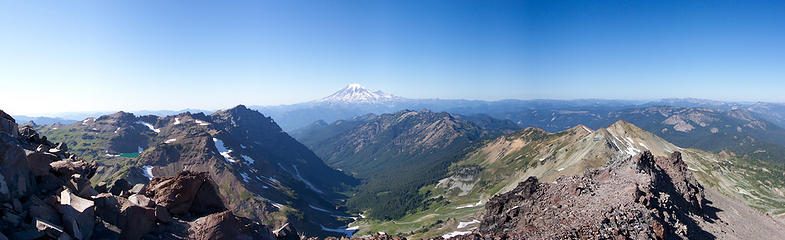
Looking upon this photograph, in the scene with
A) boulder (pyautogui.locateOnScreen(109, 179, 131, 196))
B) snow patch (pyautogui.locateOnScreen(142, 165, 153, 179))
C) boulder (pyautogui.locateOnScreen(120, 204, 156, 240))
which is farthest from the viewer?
snow patch (pyautogui.locateOnScreen(142, 165, 153, 179))

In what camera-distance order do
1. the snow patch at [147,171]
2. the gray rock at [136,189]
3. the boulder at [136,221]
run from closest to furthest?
1. the boulder at [136,221]
2. the gray rock at [136,189]
3. the snow patch at [147,171]

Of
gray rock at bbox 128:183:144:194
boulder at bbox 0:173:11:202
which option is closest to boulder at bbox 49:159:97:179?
gray rock at bbox 128:183:144:194

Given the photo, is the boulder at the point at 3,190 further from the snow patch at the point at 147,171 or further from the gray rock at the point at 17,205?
the snow patch at the point at 147,171

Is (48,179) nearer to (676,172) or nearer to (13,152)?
(13,152)

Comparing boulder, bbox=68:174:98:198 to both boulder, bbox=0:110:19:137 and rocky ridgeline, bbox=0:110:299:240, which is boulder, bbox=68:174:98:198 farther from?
boulder, bbox=0:110:19:137

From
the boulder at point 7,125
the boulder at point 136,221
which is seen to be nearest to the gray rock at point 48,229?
the boulder at point 136,221

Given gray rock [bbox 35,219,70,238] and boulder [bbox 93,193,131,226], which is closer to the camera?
gray rock [bbox 35,219,70,238]

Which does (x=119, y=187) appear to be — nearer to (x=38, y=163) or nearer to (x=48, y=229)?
(x=38, y=163)

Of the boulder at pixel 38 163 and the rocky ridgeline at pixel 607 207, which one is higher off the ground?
the boulder at pixel 38 163
